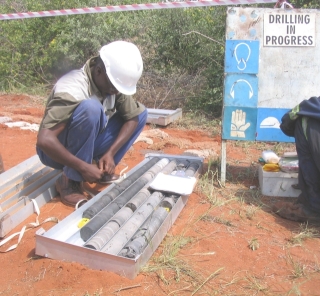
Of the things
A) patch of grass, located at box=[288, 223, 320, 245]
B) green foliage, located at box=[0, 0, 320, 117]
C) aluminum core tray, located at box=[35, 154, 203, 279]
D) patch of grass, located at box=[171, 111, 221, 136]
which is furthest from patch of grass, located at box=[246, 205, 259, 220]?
green foliage, located at box=[0, 0, 320, 117]

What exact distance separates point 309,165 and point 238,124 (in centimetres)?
91

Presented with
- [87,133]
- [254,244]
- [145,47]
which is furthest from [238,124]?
[145,47]

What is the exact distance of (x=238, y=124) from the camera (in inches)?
159

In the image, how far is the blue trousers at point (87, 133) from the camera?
316 centimetres

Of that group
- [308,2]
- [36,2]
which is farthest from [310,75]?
[36,2]

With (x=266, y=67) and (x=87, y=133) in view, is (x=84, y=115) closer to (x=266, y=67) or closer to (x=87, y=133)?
(x=87, y=133)

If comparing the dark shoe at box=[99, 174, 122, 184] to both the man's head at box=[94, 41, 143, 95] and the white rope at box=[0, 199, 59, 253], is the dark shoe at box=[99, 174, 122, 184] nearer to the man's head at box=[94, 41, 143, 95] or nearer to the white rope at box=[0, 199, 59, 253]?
the white rope at box=[0, 199, 59, 253]

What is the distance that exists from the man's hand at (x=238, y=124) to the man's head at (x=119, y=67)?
120 centimetres

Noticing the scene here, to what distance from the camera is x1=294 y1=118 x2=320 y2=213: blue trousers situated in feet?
10.6

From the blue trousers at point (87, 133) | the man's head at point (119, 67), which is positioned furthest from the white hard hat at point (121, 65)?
the blue trousers at point (87, 133)

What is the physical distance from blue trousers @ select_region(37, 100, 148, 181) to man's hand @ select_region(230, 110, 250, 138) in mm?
1073

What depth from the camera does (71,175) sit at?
340 cm

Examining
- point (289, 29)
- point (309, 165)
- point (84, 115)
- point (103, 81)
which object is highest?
point (289, 29)

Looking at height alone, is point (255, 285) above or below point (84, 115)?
Result: below
